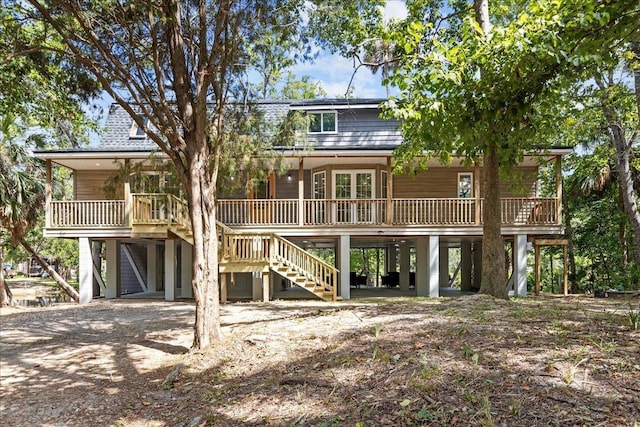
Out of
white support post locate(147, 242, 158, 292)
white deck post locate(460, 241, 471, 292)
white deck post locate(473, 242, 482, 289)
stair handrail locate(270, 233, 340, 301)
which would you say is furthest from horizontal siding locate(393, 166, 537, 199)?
white support post locate(147, 242, 158, 292)

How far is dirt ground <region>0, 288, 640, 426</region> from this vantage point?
3.77 metres

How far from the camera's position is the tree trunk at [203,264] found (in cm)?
702

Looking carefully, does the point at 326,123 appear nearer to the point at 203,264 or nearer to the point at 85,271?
the point at 85,271

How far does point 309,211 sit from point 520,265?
7999 millimetres

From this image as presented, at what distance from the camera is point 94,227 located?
15.2m

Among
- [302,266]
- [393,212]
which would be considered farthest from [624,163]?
[302,266]

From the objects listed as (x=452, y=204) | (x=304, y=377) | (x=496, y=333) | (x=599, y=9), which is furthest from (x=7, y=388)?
(x=452, y=204)

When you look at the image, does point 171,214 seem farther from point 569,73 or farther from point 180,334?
point 569,73

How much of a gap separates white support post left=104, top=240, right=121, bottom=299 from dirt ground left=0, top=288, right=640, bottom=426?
8.48 metres

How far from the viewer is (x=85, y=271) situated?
15.4 m

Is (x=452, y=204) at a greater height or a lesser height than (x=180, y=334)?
greater

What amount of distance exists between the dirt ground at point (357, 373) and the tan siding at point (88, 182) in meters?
10.3

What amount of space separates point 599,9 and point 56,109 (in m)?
12.2

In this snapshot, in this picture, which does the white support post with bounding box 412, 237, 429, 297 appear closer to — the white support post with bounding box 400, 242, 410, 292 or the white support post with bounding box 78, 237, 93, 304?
the white support post with bounding box 400, 242, 410, 292
